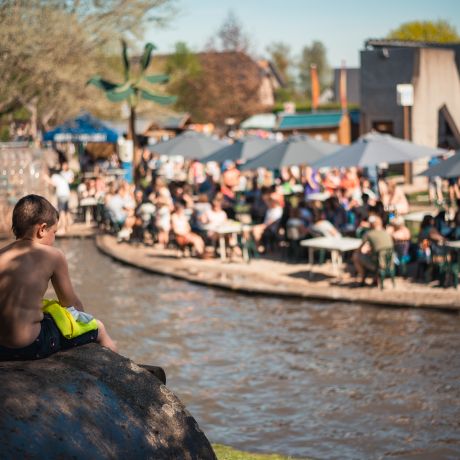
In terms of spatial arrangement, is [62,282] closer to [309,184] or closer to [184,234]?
[184,234]

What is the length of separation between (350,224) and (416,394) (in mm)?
9467

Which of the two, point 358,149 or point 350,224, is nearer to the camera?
point 350,224

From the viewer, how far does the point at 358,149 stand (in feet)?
66.8

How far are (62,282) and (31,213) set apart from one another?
413 millimetres

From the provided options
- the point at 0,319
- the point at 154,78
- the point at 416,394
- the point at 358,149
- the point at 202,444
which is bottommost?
the point at 416,394

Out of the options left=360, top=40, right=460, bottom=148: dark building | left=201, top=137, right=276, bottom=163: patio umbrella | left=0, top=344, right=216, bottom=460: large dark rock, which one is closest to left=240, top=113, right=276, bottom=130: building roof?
left=360, top=40, right=460, bottom=148: dark building

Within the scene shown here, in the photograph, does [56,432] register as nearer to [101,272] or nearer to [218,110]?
[101,272]

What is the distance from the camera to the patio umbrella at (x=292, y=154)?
852 inches

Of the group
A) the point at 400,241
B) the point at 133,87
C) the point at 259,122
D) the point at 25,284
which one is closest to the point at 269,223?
the point at 400,241

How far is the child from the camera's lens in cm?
508

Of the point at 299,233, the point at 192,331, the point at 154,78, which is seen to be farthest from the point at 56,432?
the point at 154,78

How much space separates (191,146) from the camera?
1097 inches

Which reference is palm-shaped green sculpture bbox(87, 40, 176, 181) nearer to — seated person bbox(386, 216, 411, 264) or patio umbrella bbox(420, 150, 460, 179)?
patio umbrella bbox(420, 150, 460, 179)

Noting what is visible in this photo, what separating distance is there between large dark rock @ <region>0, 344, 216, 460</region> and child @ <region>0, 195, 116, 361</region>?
0.37 ft
